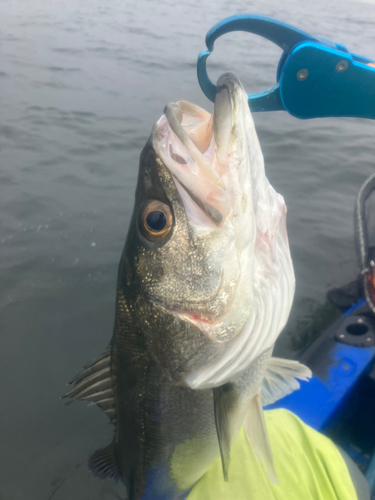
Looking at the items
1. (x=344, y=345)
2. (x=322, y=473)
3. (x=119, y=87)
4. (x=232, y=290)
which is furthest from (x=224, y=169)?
(x=119, y=87)

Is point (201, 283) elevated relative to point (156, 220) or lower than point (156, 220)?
lower

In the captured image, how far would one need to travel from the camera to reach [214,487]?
165cm

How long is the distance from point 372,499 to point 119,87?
789 cm

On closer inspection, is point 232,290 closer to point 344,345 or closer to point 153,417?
point 153,417

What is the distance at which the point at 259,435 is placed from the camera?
144cm

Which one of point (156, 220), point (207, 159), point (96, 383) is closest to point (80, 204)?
point (96, 383)

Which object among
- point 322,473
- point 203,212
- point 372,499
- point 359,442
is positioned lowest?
point 359,442

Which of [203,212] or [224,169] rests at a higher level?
[224,169]

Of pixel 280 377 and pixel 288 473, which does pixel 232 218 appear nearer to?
pixel 280 377

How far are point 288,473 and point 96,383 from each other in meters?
0.96

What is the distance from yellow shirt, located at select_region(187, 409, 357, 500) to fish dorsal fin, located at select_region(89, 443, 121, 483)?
0.38m

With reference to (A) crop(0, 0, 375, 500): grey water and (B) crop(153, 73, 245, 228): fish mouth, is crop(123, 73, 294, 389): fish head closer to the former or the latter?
(B) crop(153, 73, 245, 228): fish mouth

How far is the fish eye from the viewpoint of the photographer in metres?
1.17

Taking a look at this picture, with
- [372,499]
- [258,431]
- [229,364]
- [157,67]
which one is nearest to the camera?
[229,364]
